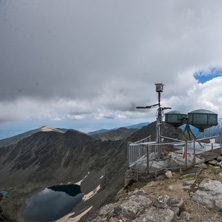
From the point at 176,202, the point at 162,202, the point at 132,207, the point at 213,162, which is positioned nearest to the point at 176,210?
the point at 176,202

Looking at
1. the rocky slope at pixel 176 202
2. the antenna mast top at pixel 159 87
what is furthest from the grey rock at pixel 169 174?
the antenna mast top at pixel 159 87

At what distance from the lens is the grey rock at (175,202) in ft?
21.5

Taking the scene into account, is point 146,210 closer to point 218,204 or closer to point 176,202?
point 176,202

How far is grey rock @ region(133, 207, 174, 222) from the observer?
5.87 meters

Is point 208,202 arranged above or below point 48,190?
above

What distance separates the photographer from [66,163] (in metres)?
115

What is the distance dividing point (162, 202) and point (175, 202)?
0.57 metres

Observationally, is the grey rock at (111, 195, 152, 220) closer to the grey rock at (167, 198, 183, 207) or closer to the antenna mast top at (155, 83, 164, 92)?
the grey rock at (167, 198, 183, 207)

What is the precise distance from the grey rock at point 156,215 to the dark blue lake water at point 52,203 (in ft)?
255

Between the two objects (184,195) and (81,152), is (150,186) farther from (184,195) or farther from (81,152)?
(81,152)

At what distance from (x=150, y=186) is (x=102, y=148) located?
107m

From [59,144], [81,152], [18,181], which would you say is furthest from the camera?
[59,144]

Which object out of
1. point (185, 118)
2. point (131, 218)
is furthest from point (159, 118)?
point (131, 218)

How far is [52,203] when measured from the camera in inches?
3300
